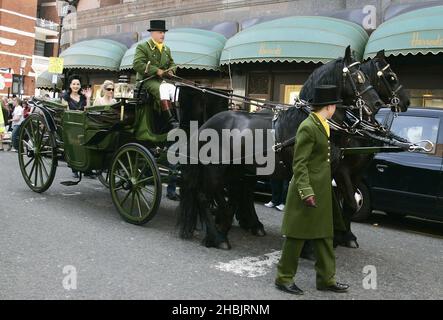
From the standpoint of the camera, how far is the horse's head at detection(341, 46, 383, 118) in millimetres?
5469

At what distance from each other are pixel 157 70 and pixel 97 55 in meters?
11.5

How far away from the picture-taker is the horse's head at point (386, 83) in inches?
231

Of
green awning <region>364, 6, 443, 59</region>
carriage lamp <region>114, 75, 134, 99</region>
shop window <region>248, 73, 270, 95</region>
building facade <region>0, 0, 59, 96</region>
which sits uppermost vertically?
building facade <region>0, 0, 59, 96</region>

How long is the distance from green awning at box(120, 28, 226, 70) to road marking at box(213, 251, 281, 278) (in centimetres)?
903

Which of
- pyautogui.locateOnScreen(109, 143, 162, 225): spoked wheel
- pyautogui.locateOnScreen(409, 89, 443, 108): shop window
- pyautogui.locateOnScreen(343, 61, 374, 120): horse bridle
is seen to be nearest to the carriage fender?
pyautogui.locateOnScreen(109, 143, 162, 225): spoked wheel

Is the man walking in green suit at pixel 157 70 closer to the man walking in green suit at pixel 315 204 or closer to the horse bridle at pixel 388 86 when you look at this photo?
the horse bridle at pixel 388 86

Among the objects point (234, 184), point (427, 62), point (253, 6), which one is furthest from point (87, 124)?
point (253, 6)

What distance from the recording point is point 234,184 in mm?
6473

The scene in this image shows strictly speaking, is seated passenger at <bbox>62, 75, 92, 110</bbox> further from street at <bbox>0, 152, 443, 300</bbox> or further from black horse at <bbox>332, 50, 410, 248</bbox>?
black horse at <bbox>332, 50, 410, 248</bbox>

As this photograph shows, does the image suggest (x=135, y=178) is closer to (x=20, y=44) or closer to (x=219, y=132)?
(x=219, y=132)

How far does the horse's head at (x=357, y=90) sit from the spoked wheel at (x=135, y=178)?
7.82 feet
